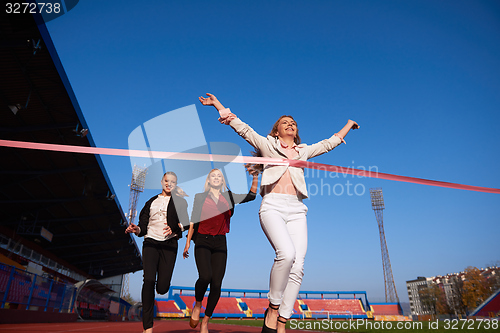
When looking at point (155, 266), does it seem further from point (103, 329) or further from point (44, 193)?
point (44, 193)

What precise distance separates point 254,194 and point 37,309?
9548 mm

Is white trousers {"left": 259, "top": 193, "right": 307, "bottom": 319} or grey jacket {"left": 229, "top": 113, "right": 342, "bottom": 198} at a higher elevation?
grey jacket {"left": 229, "top": 113, "right": 342, "bottom": 198}

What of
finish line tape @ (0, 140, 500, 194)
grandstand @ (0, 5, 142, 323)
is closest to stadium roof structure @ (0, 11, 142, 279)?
→ grandstand @ (0, 5, 142, 323)

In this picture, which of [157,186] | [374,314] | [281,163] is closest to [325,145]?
[281,163]

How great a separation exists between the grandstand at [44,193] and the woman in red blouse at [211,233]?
6.31 m

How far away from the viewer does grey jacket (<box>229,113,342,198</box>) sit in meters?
3.03

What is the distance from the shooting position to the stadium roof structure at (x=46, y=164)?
9.01 m

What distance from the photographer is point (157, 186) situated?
4.69 metres

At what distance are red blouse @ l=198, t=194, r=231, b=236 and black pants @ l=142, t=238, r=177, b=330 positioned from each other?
43cm

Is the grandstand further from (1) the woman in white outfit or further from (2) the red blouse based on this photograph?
(1) the woman in white outfit

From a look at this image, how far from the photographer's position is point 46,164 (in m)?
15.6

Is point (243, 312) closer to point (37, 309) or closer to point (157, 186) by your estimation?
point (37, 309)

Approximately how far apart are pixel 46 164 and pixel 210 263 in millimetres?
14967

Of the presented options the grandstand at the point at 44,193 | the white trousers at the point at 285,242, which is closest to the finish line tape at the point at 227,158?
the white trousers at the point at 285,242
